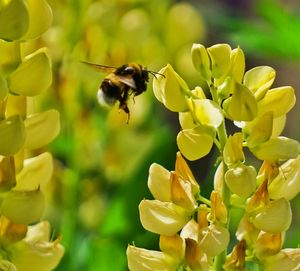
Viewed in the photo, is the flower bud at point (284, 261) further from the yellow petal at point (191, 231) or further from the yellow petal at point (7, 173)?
the yellow petal at point (7, 173)

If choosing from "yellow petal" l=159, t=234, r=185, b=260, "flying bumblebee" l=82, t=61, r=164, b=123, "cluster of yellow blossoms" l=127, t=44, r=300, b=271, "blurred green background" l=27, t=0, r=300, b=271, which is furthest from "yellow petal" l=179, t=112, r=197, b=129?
"blurred green background" l=27, t=0, r=300, b=271

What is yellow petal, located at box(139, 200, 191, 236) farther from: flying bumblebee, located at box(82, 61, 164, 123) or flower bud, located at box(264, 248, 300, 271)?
flying bumblebee, located at box(82, 61, 164, 123)

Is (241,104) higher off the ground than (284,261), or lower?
higher

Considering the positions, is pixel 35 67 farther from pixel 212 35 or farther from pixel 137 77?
pixel 212 35

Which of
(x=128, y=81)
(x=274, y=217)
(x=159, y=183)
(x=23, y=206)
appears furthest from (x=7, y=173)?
(x=128, y=81)

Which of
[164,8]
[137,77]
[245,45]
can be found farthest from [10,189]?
[164,8]

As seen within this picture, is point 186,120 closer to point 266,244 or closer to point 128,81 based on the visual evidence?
point 266,244
